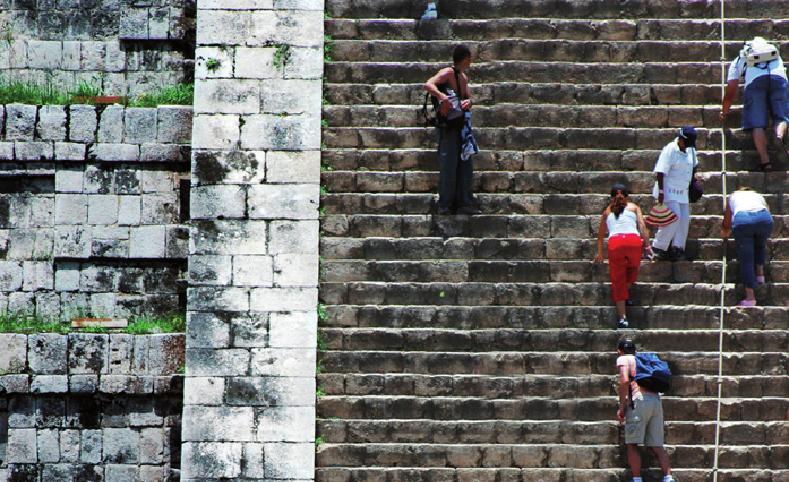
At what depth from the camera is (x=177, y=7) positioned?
48.2ft

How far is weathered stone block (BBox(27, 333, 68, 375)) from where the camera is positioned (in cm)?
1358

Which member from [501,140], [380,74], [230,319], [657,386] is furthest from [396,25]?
[657,386]

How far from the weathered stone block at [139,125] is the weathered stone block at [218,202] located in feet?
3.31

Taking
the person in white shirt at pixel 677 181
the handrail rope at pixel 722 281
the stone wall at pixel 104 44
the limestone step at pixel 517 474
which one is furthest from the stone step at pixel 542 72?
the limestone step at pixel 517 474

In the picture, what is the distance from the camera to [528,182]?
45.6ft

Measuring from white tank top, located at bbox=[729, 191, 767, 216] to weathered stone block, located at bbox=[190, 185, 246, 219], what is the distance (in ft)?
15.6

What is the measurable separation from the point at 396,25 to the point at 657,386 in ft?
16.6

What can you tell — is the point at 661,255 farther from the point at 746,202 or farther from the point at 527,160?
the point at 527,160

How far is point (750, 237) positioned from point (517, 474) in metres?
3.19

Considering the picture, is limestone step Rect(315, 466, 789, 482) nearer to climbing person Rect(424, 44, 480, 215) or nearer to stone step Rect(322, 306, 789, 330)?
stone step Rect(322, 306, 789, 330)

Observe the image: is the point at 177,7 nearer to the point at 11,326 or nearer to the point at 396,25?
the point at 396,25

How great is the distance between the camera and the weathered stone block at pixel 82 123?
1413cm

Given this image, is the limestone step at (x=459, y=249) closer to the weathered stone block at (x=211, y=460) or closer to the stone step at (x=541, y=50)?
the weathered stone block at (x=211, y=460)

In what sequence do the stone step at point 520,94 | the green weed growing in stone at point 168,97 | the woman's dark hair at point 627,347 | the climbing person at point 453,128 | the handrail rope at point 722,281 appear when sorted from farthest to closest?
the green weed growing in stone at point 168,97 → the stone step at point 520,94 → the climbing person at point 453,128 → the handrail rope at point 722,281 → the woman's dark hair at point 627,347
